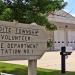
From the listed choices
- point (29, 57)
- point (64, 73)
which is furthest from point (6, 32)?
point (64, 73)

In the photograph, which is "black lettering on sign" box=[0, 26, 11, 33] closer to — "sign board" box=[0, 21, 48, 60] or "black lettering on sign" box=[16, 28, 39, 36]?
"sign board" box=[0, 21, 48, 60]

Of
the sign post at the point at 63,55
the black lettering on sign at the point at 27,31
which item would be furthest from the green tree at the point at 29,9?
the black lettering on sign at the point at 27,31

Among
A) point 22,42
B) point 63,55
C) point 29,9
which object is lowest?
point 63,55

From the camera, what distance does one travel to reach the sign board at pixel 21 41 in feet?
19.6

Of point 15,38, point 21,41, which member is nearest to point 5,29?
point 15,38

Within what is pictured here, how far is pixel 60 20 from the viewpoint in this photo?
3394 cm

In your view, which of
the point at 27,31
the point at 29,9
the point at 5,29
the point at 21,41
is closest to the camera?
the point at 5,29

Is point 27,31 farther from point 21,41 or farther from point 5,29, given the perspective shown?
point 5,29

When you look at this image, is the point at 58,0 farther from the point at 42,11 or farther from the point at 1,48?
the point at 1,48

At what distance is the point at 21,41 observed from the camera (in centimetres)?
616

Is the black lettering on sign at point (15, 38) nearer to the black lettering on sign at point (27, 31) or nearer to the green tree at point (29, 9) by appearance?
the black lettering on sign at point (27, 31)

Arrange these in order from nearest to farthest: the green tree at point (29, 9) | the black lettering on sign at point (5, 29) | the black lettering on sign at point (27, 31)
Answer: the black lettering on sign at point (5, 29) → the black lettering on sign at point (27, 31) → the green tree at point (29, 9)

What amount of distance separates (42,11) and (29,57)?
6815 millimetres

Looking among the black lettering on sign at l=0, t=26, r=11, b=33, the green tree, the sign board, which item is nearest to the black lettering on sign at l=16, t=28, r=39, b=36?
the sign board
